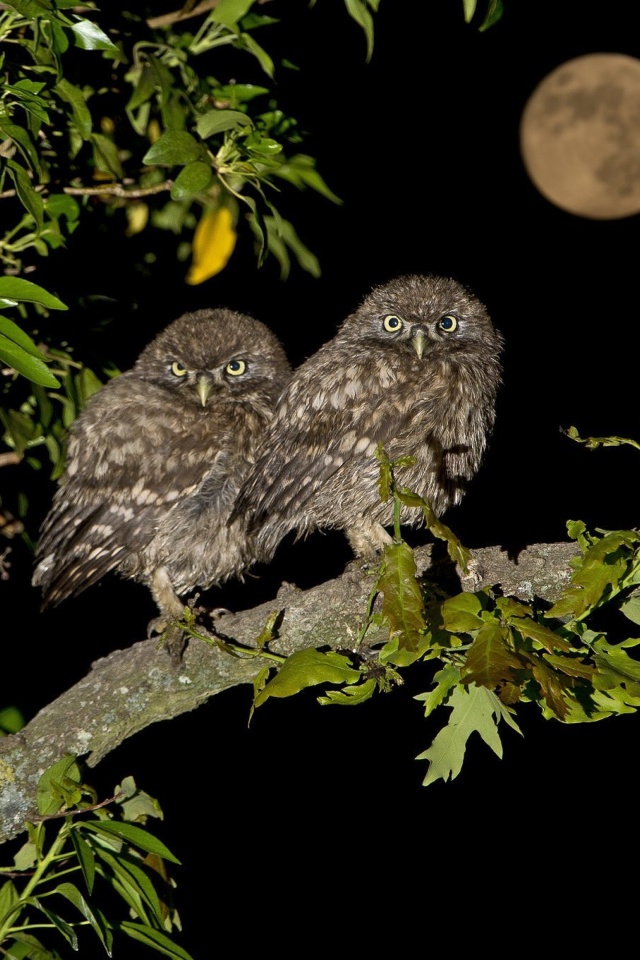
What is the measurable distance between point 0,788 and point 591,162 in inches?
136

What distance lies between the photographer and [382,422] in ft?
9.23

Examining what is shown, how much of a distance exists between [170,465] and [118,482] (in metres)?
0.18

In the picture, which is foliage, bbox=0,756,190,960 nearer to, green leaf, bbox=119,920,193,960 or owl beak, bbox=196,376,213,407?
green leaf, bbox=119,920,193,960

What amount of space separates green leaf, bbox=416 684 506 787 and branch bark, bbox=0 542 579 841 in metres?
0.42

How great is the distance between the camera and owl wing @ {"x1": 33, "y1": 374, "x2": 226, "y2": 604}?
9.61 ft

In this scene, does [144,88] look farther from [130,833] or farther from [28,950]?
[28,950]

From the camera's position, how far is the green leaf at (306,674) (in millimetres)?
1792

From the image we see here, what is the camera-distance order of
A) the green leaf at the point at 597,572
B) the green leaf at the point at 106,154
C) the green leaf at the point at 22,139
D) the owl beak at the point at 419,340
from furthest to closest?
the owl beak at the point at 419,340, the green leaf at the point at 106,154, the green leaf at the point at 22,139, the green leaf at the point at 597,572

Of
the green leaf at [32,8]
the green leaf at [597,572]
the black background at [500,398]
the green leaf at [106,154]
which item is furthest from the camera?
the black background at [500,398]

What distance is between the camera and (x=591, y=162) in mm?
4441

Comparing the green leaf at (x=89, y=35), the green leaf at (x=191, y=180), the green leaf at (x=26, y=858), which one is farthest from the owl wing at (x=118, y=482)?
the green leaf at (x=89, y=35)

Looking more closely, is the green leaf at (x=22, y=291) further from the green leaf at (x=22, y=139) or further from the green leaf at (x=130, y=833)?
the green leaf at (x=130, y=833)

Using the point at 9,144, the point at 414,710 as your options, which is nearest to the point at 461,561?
the point at 9,144

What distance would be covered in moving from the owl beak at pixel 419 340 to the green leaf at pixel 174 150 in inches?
33.7
